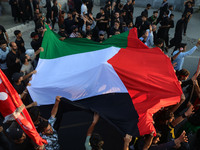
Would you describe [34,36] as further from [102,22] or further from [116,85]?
[102,22]

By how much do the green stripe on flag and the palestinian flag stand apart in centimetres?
26

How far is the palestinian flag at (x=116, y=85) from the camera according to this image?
9.75 feet

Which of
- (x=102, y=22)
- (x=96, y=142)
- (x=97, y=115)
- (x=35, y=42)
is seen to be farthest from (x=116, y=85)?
(x=102, y=22)

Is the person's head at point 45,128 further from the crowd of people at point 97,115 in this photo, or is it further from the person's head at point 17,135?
the person's head at point 17,135

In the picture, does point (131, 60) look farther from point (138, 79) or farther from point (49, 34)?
point (49, 34)

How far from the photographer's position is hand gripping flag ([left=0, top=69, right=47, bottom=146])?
234cm

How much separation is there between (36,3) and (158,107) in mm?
8415

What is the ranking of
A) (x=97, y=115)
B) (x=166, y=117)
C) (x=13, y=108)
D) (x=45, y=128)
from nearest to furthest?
(x=13, y=108) < (x=45, y=128) < (x=166, y=117) < (x=97, y=115)

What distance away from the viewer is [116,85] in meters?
3.33

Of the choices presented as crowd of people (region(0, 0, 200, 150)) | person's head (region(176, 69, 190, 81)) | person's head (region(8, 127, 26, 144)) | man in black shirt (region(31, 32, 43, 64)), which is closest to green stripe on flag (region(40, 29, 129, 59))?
crowd of people (region(0, 0, 200, 150))

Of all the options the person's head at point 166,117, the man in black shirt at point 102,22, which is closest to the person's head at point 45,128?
the person's head at point 166,117

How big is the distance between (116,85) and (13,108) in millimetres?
1756

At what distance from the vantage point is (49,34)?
4520 mm

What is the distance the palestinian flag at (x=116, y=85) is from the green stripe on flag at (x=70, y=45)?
Result: 255 mm
